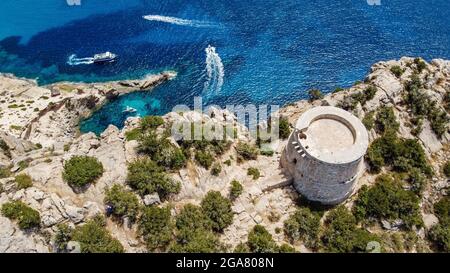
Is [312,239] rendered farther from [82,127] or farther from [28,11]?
[28,11]

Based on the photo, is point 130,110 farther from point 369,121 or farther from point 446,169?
point 446,169

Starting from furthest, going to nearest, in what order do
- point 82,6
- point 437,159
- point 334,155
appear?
point 82,6, point 437,159, point 334,155

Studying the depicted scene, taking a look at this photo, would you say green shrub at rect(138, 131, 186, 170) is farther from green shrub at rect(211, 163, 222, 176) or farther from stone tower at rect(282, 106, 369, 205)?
stone tower at rect(282, 106, 369, 205)

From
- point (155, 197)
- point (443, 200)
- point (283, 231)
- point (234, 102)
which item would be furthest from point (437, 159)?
point (155, 197)

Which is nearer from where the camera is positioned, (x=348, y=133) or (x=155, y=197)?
(x=155, y=197)

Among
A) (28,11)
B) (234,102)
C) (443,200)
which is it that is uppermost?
(28,11)

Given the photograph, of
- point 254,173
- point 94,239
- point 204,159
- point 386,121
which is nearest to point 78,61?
point 204,159

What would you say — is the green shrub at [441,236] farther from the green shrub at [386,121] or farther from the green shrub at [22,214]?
the green shrub at [22,214]
